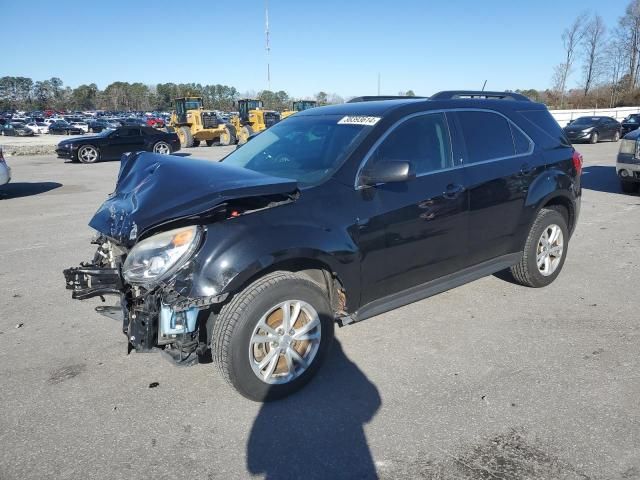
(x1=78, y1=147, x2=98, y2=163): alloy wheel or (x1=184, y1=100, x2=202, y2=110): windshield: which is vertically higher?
(x1=184, y1=100, x2=202, y2=110): windshield

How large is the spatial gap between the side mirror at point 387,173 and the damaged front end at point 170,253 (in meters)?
0.61

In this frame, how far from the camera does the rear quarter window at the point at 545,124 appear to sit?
4.93 metres

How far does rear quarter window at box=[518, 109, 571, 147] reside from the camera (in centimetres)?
493

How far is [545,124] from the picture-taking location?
5.05 meters

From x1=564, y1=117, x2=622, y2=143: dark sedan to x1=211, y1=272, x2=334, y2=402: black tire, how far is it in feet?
88.0

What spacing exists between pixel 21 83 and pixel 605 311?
171 m

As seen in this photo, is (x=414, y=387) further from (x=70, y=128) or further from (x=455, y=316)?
(x=70, y=128)

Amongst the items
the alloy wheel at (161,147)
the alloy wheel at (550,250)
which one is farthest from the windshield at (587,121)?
the alloy wheel at (550,250)

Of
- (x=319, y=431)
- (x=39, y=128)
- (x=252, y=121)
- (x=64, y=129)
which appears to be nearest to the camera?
(x=319, y=431)

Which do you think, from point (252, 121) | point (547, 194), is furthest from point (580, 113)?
point (547, 194)

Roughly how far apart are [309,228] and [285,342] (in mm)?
757

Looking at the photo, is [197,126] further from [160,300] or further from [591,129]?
[160,300]

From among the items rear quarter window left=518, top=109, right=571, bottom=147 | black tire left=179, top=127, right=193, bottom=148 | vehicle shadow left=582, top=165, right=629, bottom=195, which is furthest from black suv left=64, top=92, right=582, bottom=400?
black tire left=179, top=127, right=193, bottom=148

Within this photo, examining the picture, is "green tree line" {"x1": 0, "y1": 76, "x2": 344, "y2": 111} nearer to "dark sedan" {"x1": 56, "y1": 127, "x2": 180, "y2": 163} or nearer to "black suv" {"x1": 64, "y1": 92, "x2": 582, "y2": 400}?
"dark sedan" {"x1": 56, "y1": 127, "x2": 180, "y2": 163}
